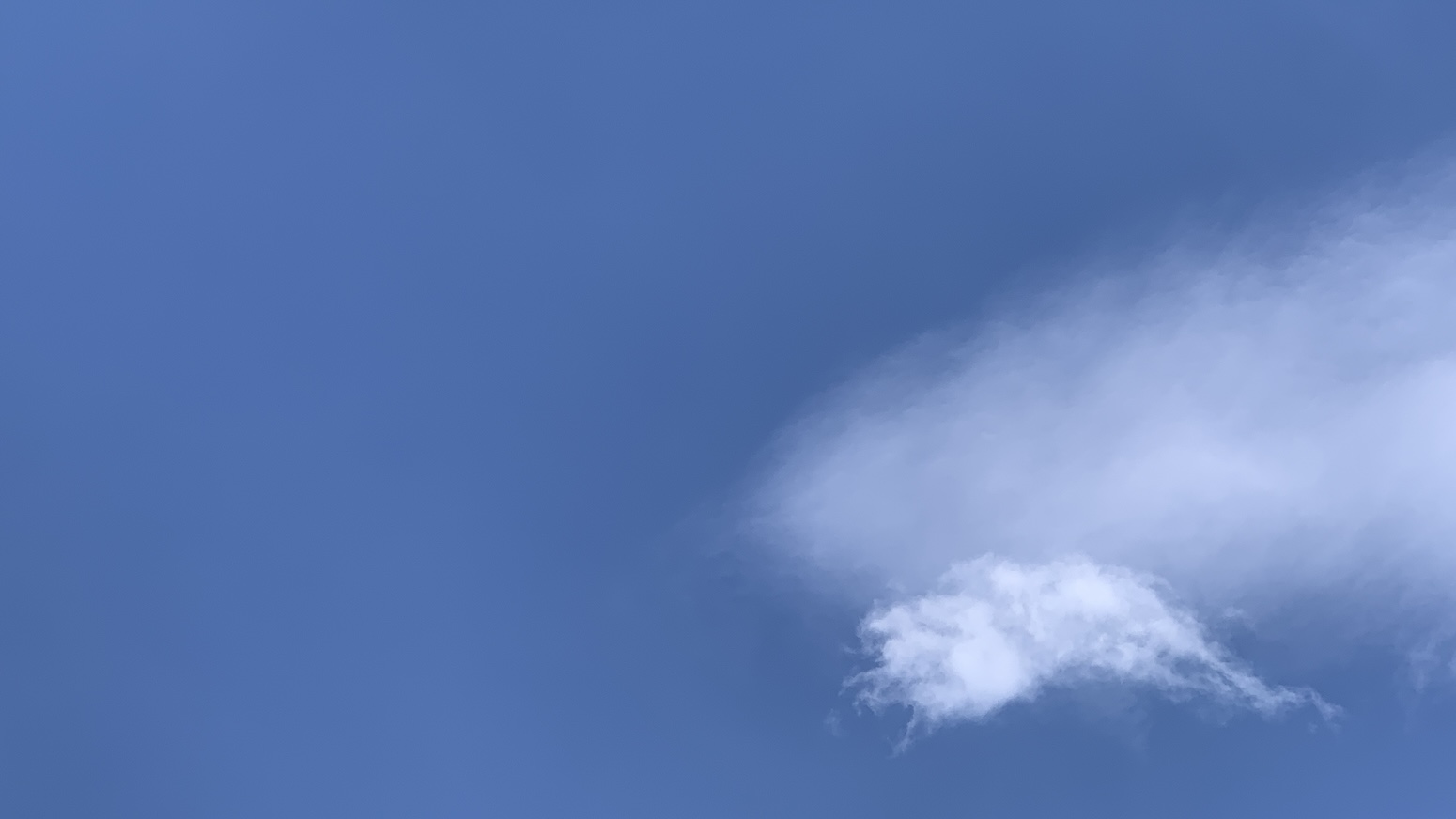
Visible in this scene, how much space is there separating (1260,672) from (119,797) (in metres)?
159

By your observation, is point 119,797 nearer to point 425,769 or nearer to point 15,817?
point 15,817

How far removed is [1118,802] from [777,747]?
46.9m

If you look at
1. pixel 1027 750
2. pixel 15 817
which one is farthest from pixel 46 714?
pixel 1027 750

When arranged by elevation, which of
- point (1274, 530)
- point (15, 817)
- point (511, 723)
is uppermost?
point (1274, 530)

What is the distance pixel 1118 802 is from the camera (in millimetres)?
190375

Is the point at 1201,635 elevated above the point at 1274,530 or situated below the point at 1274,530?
below

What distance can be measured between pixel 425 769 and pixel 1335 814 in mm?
123917

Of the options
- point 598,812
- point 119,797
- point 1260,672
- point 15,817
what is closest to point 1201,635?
point 1260,672

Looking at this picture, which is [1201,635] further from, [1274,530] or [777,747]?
[777,747]

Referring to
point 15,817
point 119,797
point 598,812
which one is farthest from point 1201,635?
point 15,817

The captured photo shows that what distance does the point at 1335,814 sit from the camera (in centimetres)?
18712

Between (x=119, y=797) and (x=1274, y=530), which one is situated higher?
(x=1274, y=530)

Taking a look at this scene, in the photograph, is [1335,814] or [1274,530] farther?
[1274,530]

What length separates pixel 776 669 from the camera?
197750mm
